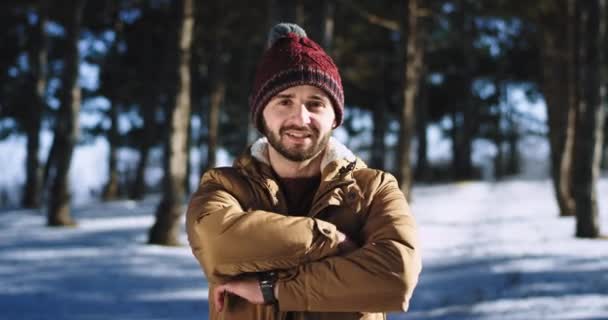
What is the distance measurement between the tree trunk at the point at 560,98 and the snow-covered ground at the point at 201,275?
1.25 metres

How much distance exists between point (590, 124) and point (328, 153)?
8.53m

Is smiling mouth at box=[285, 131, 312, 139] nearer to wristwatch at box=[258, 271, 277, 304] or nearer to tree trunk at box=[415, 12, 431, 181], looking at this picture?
wristwatch at box=[258, 271, 277, 304]

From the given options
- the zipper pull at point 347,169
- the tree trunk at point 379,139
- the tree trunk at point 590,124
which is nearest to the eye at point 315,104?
the zipper pull at point 347,169

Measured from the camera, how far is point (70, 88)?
38.8 feet

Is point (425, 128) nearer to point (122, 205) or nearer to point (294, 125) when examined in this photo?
point (122, 205)

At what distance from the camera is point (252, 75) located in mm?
21328

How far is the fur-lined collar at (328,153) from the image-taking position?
88.5 inches

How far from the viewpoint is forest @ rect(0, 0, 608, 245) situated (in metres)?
9.52

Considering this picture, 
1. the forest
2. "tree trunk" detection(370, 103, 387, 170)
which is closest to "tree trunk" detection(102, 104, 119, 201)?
the forest

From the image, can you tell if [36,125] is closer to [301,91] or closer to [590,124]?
[590,124]

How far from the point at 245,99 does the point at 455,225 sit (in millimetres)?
11488

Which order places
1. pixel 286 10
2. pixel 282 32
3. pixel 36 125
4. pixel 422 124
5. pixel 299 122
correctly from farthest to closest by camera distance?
pixel 422 124 < pixel 36 125 < pixel 286 10 < pixel 282 32 < pixel 299 122

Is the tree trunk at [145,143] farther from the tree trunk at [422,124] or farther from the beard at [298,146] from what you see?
the beard at [298,146]

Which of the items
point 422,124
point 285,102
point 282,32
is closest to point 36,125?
point 422,124
